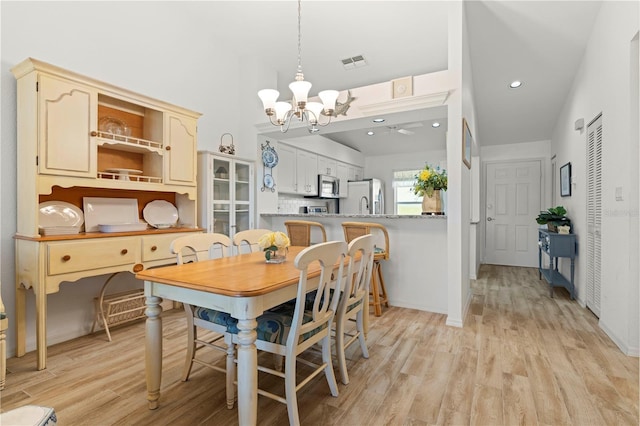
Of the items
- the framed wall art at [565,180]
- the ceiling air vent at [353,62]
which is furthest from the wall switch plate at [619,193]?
the ceiling air vent at [353,62]

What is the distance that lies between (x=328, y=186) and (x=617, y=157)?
424 centimetres

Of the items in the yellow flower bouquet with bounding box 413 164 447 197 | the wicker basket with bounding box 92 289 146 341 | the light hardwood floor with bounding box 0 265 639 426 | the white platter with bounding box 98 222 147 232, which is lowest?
the light hardwood floor with bounding box 0 265 639 426

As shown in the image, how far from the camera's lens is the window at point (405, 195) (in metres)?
7.35

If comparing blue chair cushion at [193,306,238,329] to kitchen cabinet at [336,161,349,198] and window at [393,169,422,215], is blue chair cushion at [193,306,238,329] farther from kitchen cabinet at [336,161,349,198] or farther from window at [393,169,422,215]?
window at [393,169,422,215]

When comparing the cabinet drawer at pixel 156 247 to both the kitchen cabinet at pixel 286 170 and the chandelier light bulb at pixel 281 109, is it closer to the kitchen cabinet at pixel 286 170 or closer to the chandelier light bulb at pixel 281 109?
the chandelier light bulb at pixel 281 109

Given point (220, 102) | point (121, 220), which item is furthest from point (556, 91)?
point (121, 220)

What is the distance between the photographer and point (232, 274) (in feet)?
5.78

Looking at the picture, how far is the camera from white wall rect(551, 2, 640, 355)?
2365 millimetres

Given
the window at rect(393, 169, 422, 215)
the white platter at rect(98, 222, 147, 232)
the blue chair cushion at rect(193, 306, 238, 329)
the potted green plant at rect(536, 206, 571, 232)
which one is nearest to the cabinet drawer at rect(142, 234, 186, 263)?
the white platter at rect(98, 222, 147, 232)

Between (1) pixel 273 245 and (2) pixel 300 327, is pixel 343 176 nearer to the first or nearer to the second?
(1) pixel 273 245

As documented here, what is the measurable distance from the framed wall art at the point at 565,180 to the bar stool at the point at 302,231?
3.38 m

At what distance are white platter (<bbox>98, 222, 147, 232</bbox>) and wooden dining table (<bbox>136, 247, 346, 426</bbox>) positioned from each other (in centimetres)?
119

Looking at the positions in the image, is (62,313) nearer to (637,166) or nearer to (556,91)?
(637,166)

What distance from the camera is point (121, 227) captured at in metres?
2.76
